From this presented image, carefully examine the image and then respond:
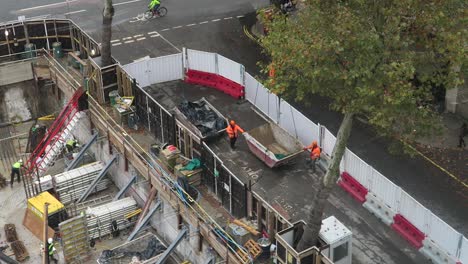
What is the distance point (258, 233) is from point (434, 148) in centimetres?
1209

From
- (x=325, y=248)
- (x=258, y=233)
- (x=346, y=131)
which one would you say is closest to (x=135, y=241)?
(x=258, y=233)

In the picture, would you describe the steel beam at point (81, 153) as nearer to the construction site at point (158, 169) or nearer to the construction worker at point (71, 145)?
the construction site at point (158, 169)

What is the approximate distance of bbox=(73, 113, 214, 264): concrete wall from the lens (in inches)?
1435

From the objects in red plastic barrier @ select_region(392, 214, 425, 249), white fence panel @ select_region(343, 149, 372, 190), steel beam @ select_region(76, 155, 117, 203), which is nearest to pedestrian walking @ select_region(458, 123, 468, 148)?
white fence panel @ select_region(343, 149, 372, 190)

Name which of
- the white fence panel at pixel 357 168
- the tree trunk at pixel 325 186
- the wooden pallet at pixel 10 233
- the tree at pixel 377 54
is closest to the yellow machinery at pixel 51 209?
the wooden pallet at pixel 10 233

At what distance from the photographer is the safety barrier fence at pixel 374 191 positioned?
31.0 metres

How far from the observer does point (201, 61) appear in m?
46.0

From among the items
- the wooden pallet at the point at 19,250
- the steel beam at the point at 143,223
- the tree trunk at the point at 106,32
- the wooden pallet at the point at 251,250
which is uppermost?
the tree trunk at the point at 106,32

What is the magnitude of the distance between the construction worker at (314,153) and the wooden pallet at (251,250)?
636 cm

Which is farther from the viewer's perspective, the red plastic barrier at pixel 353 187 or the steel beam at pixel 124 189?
the steel beam at pixel 124 189

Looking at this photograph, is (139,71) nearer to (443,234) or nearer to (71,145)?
(71,145)

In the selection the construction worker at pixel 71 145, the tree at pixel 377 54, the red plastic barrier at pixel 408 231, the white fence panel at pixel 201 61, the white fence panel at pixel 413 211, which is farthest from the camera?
the construction worker at pixel 71 145

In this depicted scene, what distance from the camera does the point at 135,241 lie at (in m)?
38.3

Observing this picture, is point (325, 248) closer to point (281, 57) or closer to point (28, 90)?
point (281, 57)
